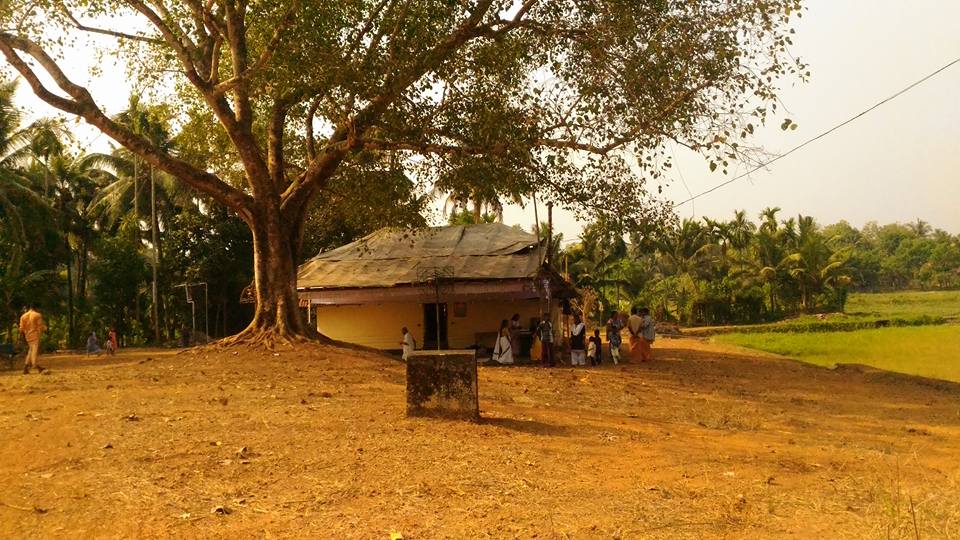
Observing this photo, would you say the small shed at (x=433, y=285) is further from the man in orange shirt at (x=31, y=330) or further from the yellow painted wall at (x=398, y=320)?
the man in orange shirt at (x=31, y=330)

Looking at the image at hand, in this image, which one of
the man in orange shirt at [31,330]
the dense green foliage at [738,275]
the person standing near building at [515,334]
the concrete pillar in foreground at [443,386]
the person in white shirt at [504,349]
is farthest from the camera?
the dense green foliage at [738,275]

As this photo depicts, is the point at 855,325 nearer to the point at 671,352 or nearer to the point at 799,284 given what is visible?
the point at 799,284

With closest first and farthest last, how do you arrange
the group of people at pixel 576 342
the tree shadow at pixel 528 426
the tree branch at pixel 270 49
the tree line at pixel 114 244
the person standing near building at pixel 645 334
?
the tree shadow at pixel 528 426
the tree branch at pixel 270 49
the group of people at pixel 576 342
the person standing near building at pixel 645 334
the tree line at pixel 114 244

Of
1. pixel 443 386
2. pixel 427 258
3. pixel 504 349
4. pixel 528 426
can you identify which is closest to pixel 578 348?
pixel 504 349

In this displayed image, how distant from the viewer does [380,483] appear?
6102 millimetres

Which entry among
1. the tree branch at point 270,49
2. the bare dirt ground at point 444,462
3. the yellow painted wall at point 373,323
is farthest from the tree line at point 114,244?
the bare dirt ground at point 444,462

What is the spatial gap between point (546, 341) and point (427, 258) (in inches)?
198

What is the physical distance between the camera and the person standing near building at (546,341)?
1722cm

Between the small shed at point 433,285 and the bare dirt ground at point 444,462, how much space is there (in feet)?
20.9

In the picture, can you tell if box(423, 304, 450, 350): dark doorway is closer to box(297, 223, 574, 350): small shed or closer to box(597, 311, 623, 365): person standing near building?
box(297, 223, 574, 350): small shed

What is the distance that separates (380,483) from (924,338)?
3458cm

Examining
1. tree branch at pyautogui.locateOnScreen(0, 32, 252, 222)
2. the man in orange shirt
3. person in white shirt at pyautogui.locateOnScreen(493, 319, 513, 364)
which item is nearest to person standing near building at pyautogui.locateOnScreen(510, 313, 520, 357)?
person in white shirt at pyautogui.locateOnScreen(493, 319, 513, 364)

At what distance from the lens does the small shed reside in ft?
62.4

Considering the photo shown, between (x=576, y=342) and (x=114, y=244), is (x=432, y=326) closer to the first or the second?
(x=576, y=342)
